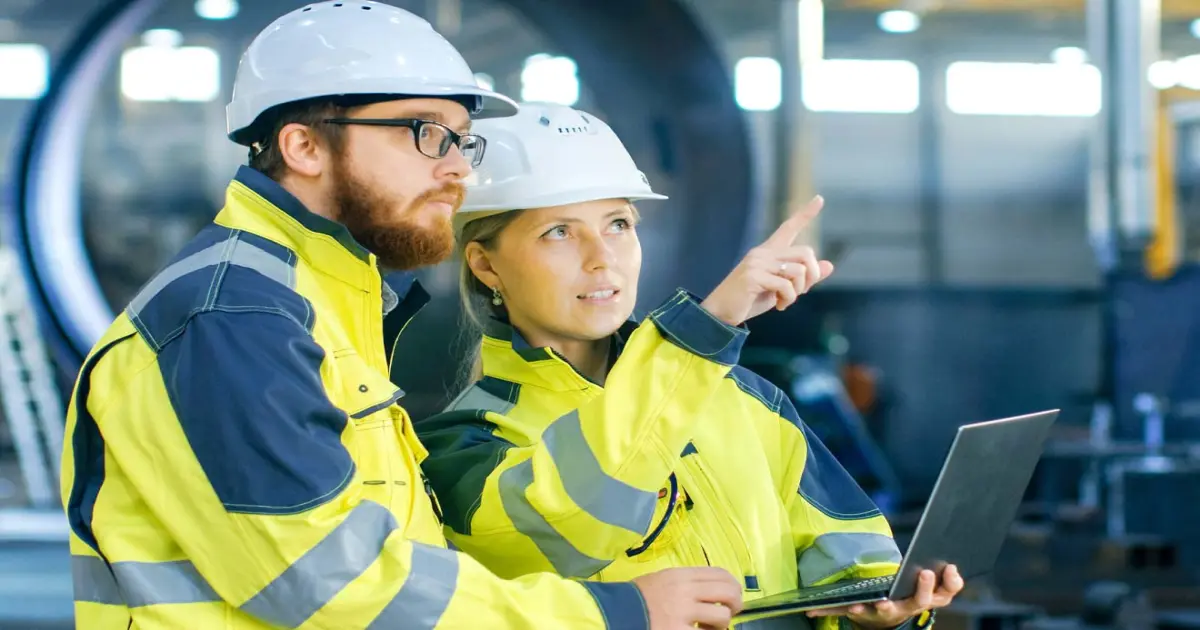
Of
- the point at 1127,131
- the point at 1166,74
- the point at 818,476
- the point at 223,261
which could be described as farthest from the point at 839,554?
the point at 1166,74

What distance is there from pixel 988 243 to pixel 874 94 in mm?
1895

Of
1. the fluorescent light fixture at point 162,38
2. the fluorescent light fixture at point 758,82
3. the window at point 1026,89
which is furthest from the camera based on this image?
the window at point 1026,89

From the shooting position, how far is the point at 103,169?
15.4 ft

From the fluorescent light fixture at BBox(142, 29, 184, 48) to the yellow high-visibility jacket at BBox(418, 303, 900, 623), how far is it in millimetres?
3166

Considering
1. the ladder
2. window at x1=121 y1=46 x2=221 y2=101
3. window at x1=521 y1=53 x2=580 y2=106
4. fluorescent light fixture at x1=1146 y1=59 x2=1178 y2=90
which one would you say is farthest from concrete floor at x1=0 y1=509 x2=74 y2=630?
fluorescent light fixture at x1=1146 y1=59 x2=1178 y2=90

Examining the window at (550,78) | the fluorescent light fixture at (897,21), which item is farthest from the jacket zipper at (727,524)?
the fluorescent light fixture at (897,21)

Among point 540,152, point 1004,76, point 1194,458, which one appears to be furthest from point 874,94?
point 540,152

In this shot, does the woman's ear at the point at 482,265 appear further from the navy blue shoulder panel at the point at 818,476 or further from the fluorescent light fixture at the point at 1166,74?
the fluorescent light fixture at the point at 1166,74

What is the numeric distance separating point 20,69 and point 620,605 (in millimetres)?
7229

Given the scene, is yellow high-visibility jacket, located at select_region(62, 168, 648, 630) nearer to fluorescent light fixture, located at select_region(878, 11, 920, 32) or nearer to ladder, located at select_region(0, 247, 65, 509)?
ladder, located at select_region(0, 247, 65, 509)

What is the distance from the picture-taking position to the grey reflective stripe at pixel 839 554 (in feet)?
5.61

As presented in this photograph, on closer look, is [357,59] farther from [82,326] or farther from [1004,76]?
[1004,76]

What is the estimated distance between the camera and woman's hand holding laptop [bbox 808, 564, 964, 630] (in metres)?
1.54

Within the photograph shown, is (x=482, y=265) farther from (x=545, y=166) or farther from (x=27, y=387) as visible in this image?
(x=27, y=387)
